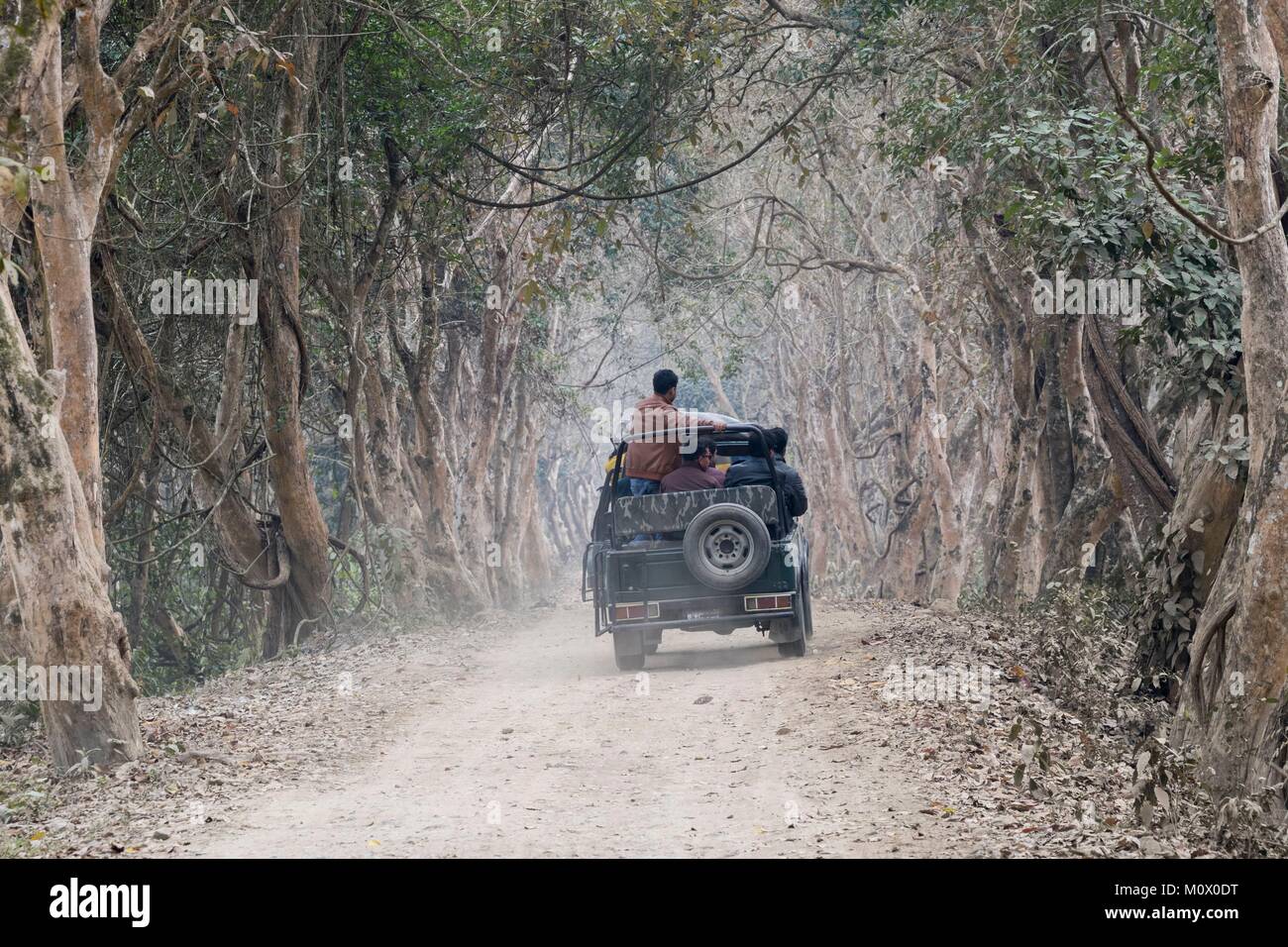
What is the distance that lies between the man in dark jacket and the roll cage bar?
3.0 inches

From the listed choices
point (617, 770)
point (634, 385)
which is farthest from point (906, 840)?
point (634, 385)

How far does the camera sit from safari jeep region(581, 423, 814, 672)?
485 inches

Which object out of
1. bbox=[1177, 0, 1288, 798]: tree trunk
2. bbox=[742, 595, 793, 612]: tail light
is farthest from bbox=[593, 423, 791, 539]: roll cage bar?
bbox=[1177, 0, 1288, 798]: tree trunk

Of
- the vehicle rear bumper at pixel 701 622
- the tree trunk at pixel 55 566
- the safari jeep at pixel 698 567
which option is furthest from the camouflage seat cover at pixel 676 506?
the tree trunk at pixel 55 566

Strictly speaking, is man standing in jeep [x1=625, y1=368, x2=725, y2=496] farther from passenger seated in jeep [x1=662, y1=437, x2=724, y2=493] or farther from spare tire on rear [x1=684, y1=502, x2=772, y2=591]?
spare tire on rear [x1=684, y1=502, x2=772, y2=591]

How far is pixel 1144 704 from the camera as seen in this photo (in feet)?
33.2

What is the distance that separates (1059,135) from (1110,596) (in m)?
4.86

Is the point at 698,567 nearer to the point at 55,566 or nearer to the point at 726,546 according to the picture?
the point at 726,546

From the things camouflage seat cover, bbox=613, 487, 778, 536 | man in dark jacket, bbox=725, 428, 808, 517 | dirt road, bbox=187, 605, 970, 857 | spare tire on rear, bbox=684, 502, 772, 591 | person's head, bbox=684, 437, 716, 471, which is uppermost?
person's head, bbox=684, 437, 716, 471

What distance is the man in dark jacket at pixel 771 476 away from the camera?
13.3 m

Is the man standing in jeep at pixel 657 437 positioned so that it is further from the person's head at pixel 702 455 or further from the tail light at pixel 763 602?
the tail light at pixel 763 602

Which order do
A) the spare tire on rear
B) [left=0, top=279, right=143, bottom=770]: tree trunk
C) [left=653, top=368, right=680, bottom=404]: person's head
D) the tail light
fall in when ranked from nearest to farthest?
[left=0, top=279, right=143, bottom=770]: tree trunk → the spare tire on rear → the tail light → [left=653, top=368, right=680, bottom=404]: person's head

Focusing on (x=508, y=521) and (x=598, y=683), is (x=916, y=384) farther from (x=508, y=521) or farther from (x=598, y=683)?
(x=598, y=683)

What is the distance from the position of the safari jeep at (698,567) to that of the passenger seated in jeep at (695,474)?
34 cm
